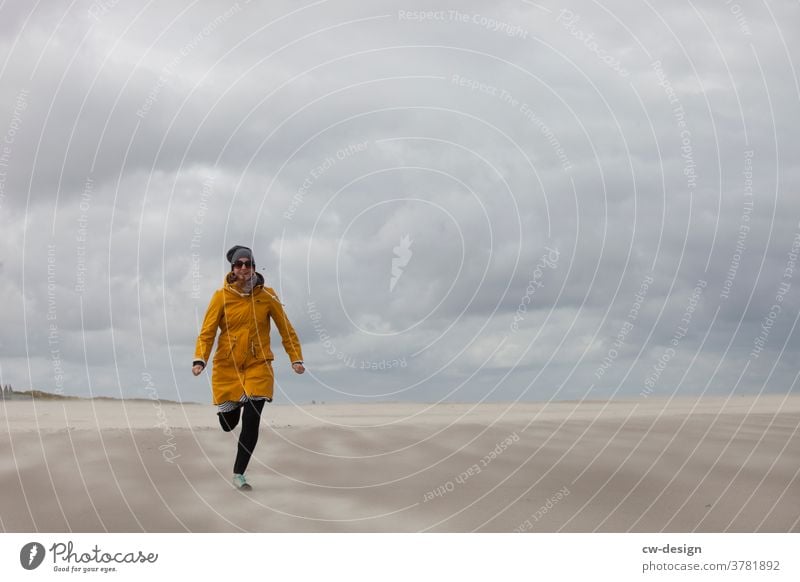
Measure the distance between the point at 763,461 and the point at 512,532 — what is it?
18.6 ft

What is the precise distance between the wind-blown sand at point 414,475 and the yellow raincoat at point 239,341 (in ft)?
4.68

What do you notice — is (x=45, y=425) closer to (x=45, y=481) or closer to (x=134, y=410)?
(x=134, y=410)

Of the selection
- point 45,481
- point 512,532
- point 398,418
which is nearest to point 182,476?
point 45,481

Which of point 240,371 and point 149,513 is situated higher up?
point 240,371

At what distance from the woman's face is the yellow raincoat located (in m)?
0.24

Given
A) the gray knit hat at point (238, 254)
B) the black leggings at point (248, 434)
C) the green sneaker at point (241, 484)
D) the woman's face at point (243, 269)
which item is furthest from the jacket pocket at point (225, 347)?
the green sneaker at point (241, 484)

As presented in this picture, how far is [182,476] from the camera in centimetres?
1325

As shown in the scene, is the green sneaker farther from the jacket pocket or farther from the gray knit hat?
the gray knit hat

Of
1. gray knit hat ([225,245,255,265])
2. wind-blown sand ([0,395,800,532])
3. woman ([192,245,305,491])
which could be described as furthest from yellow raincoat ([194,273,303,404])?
wind-blown sand ([0,395,800,532])

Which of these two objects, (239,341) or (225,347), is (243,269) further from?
(225,347)

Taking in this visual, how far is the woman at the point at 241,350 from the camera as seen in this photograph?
486 inches

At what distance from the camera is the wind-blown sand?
35.7 ft
